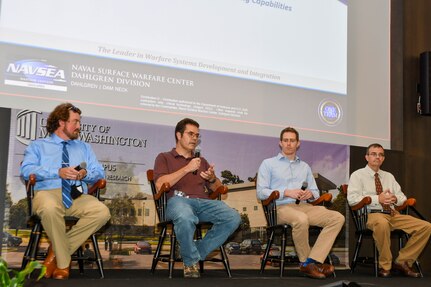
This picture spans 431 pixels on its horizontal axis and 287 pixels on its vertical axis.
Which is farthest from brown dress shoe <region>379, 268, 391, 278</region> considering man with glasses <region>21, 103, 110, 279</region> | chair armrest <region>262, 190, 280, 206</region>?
man with glasses <region>21, 103, 110, 279</region>

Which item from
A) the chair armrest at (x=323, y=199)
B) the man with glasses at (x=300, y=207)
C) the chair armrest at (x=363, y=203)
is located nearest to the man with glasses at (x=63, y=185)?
the man with glasses at (x=300, y=207)

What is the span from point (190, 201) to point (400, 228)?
1.83 meters

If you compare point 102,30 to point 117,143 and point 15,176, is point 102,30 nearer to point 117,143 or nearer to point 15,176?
point 117,143

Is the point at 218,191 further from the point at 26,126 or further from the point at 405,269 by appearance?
the point at 405,269

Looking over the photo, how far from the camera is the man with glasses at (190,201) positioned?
3398 mm

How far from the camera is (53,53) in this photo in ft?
12.1

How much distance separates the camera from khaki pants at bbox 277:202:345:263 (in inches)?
150

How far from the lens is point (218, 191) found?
3771 mm

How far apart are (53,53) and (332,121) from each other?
2.54m

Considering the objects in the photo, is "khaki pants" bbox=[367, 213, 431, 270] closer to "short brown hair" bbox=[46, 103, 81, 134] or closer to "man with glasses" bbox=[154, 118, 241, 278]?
"man with glasses" bbox=[154, 118, 241, 278]

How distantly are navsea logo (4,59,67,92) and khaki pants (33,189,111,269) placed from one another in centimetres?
Answer: 82

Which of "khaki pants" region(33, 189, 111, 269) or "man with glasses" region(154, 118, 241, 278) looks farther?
"man with glasses" region(154, 118, 241, 278)

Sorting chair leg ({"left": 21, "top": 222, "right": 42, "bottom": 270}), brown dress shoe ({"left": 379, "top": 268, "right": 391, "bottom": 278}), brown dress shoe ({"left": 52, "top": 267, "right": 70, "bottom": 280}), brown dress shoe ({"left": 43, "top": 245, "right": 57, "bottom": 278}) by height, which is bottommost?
brown dress shoe ({"left": 379, "top": 268, "right": 391, "bottom": 278})

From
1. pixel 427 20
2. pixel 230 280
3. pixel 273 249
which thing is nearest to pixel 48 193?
pixel 230 280
